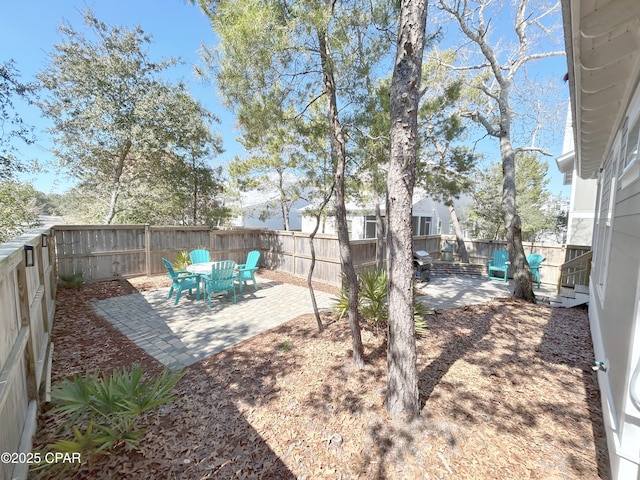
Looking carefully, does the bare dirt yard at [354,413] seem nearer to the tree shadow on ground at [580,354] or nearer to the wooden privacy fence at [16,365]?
the tree shadow on ground at [580,354]

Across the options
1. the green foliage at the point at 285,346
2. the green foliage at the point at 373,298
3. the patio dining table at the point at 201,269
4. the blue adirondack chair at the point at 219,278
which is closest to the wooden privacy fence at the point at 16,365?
the green foliage at the point at 285,346

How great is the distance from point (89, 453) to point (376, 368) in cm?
289

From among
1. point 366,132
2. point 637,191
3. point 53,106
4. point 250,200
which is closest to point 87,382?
point 637,191

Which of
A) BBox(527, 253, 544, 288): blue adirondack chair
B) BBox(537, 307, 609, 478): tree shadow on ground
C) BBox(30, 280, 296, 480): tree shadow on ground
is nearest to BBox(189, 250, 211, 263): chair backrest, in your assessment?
BBox(30, 280, 296, 480): tree shadow on ground

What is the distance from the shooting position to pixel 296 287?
8.27m

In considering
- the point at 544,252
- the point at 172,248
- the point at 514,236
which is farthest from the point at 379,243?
the point at 544,252

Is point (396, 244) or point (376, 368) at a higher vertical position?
point (396, 244)

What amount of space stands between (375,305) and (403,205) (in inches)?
107

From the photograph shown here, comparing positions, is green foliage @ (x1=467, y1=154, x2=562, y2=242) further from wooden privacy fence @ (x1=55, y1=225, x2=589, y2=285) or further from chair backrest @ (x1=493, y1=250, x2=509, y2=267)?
wooden privacy fence @ (x1=55, y1=225, x2=589, y2=285)

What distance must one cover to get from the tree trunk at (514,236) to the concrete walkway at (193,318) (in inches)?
197

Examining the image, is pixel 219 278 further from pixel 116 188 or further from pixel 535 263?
pixel 535 263

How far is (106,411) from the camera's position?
251 cm

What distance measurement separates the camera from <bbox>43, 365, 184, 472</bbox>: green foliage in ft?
7.35

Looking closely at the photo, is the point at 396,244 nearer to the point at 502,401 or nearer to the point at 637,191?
the point at 637,191
